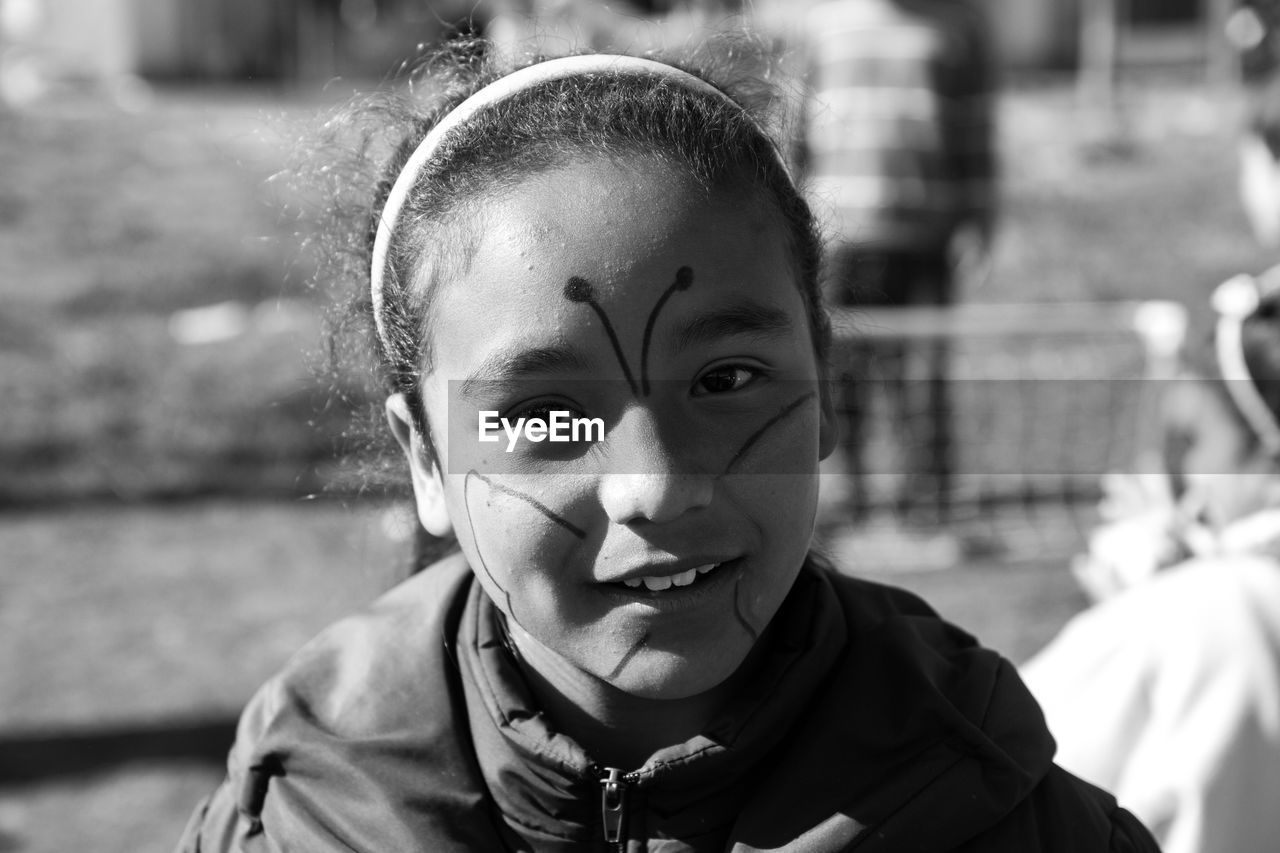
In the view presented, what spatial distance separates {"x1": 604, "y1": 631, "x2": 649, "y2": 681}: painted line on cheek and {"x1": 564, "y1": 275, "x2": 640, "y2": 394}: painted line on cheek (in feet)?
0.80

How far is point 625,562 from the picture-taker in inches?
53.0

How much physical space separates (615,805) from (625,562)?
0.31 metres

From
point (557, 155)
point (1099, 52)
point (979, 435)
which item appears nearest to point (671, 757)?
point (557, 155)

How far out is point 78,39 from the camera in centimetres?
1564

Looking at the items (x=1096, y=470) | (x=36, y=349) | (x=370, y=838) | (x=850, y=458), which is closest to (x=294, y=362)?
(x=36, y=349)

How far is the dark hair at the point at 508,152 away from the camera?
4.79 feet

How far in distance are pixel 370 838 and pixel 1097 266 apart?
8.80 metres

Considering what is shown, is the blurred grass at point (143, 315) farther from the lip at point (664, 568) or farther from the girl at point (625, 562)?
the lip at point (664, 568)

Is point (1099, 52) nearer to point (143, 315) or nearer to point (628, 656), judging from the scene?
point (143, 315)

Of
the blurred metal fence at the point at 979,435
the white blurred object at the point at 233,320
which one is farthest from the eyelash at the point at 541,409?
the white blurred object at the point at 233,320

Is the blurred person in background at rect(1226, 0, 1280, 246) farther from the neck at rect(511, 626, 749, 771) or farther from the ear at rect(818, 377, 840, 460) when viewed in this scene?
the neck at rect(511, 626, 749, 771)

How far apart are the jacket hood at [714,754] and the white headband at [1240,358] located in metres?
1.48

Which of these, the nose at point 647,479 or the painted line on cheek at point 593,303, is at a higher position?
the painted line on cheek at point 593,303

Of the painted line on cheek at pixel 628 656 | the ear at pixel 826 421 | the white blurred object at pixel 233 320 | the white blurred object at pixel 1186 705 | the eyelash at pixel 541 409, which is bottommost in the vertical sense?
the white blurred object at pixel 233 320
